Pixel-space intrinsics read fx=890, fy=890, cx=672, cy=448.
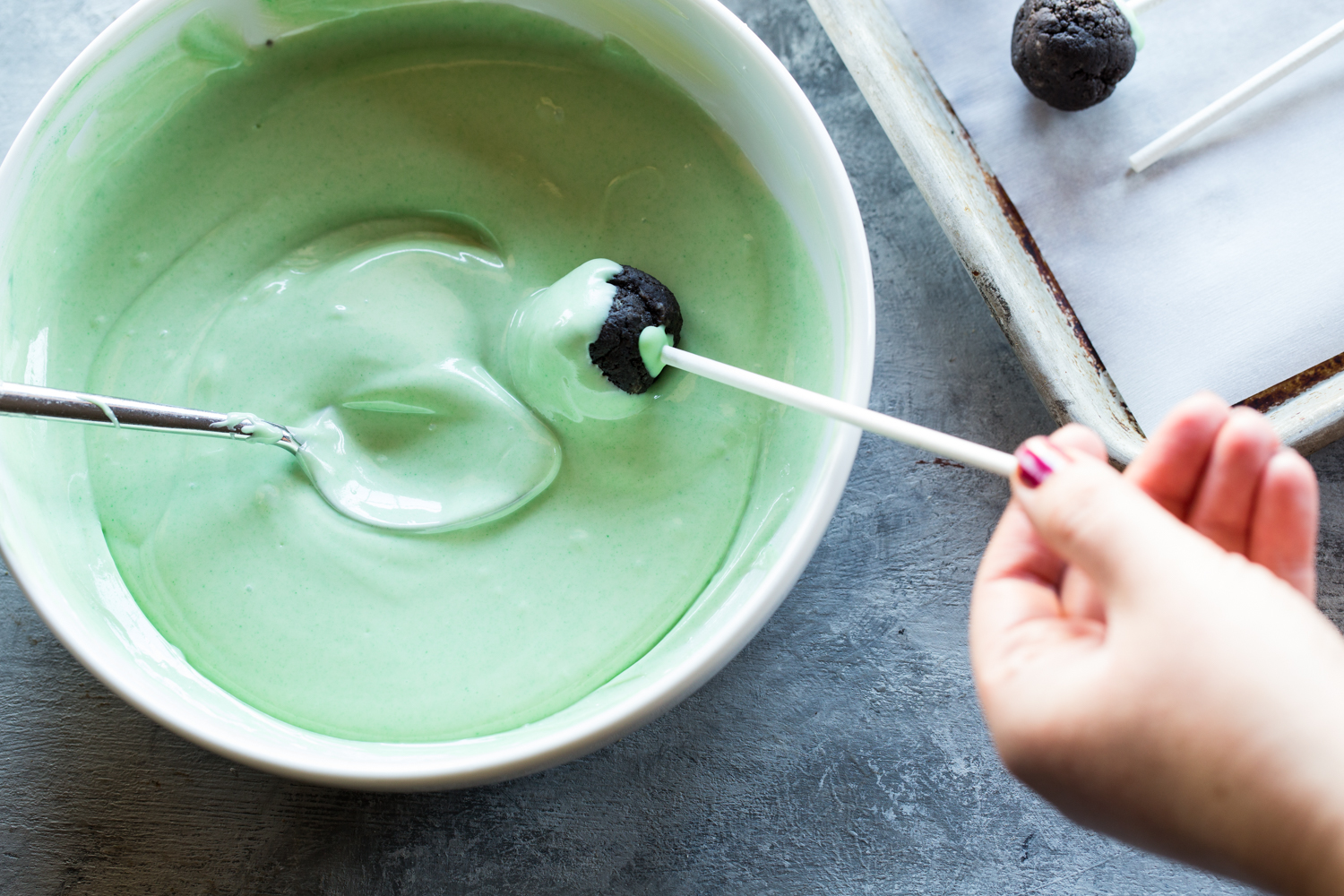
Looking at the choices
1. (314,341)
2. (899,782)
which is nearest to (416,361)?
(314,341)

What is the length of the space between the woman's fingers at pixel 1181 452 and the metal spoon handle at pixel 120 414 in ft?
2.88

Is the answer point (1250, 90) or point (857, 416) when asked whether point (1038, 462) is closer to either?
point (857, 416)

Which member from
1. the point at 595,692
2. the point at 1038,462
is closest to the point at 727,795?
the point at 595,692

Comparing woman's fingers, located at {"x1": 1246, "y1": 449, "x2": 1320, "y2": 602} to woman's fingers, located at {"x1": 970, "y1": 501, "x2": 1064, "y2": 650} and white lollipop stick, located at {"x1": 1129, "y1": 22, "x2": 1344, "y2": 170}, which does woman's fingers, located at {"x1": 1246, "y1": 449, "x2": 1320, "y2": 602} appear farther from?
white lollipop stick, located at {"x1": 1129, "y1": 22, "x2": 1344, "y2": 170}

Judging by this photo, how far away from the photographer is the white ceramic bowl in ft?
2.70

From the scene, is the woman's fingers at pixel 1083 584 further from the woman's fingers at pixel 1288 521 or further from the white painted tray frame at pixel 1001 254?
the white painted tray frame at pixel 1001 254

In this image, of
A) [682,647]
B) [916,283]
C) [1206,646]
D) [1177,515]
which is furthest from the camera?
[916,283]

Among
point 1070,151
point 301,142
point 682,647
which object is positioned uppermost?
point 301,142

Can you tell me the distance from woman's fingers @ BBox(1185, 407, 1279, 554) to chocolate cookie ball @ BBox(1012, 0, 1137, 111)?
1.90ft

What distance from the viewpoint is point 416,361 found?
1052 millimetres

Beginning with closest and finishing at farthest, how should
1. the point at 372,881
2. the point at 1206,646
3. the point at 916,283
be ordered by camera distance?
the point at 1206,646, the point at 372,881, the point at 916,283

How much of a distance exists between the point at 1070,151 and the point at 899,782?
835mm

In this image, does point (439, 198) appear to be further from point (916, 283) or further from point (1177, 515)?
point (1177, 515)

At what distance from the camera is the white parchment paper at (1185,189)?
111cm
